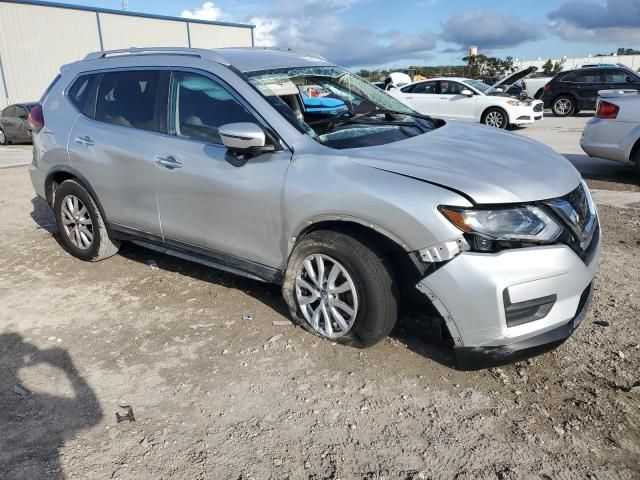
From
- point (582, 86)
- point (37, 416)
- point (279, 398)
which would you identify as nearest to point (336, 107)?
point (279, 398)

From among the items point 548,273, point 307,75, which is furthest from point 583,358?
point 307,75

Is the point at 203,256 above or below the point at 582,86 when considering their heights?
below

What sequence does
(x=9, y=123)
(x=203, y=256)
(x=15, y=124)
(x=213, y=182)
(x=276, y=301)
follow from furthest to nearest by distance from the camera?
(x=9, y=123)
(x=15, y=124)
(x=276, y=301)
(x=203, y=256)
(x=213, y=182)

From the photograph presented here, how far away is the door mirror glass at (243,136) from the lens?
3.29m

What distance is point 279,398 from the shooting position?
300 cm

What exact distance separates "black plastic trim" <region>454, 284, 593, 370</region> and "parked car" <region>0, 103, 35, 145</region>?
1839 centimetres

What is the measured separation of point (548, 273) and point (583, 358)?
2.71ft

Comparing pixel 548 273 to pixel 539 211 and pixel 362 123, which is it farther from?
pixel 362 123

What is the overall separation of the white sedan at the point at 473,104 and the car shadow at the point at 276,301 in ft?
38.2

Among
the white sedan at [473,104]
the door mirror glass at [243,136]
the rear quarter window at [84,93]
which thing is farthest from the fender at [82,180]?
the white sedan at [473,104]

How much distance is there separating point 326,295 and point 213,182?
1114mm

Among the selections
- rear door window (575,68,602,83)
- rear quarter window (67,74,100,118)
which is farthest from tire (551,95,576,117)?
rear quarter window (67,74,100,118)

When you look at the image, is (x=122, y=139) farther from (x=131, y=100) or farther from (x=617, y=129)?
(x=617, y=129)

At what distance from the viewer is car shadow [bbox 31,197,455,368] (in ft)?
11.3
